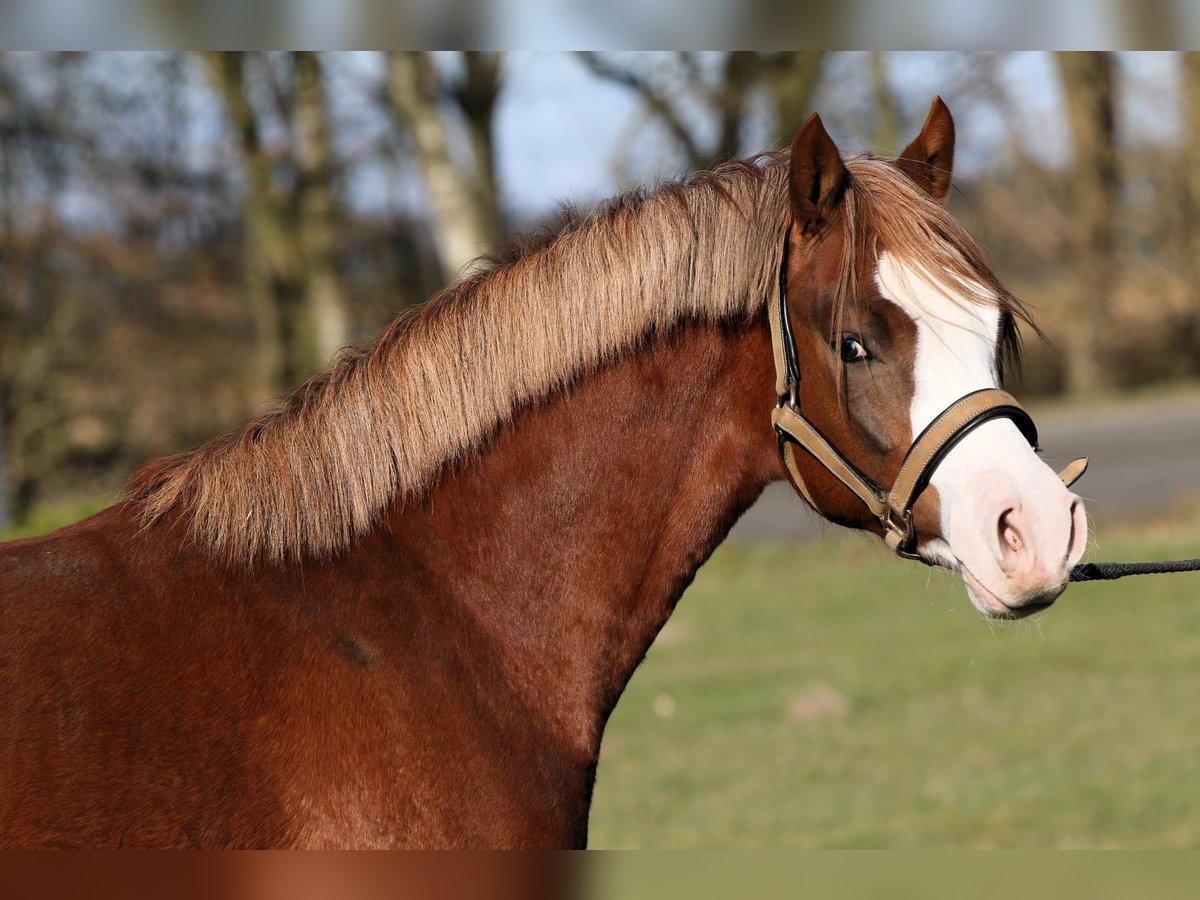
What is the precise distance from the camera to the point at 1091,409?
20266 millimetres

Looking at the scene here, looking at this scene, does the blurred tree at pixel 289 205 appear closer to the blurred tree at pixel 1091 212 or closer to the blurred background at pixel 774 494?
the blurred background at pixel 774 494

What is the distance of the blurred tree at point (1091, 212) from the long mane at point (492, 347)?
1953 centimetres

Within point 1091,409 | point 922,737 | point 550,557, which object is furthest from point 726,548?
point 550,557

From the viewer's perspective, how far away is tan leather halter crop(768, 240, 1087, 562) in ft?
8.23

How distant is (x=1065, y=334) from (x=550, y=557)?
21.7m

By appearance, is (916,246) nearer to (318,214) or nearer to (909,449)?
(909,449)

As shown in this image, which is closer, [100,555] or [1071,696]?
[100,555]

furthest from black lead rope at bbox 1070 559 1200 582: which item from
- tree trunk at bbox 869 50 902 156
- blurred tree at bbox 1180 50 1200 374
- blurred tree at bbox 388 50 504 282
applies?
blurred tree at bbox 1180 50 1200 374

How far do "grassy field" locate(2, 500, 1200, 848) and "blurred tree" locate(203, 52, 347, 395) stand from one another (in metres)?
6.08

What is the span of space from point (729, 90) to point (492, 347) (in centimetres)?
1280

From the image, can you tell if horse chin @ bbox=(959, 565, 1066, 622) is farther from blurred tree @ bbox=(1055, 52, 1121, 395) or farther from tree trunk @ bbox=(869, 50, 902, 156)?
blurred tree @ bbox=(1055, 52, 1121, 395)

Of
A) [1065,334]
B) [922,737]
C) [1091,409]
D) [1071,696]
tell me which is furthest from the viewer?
[1065,334]
